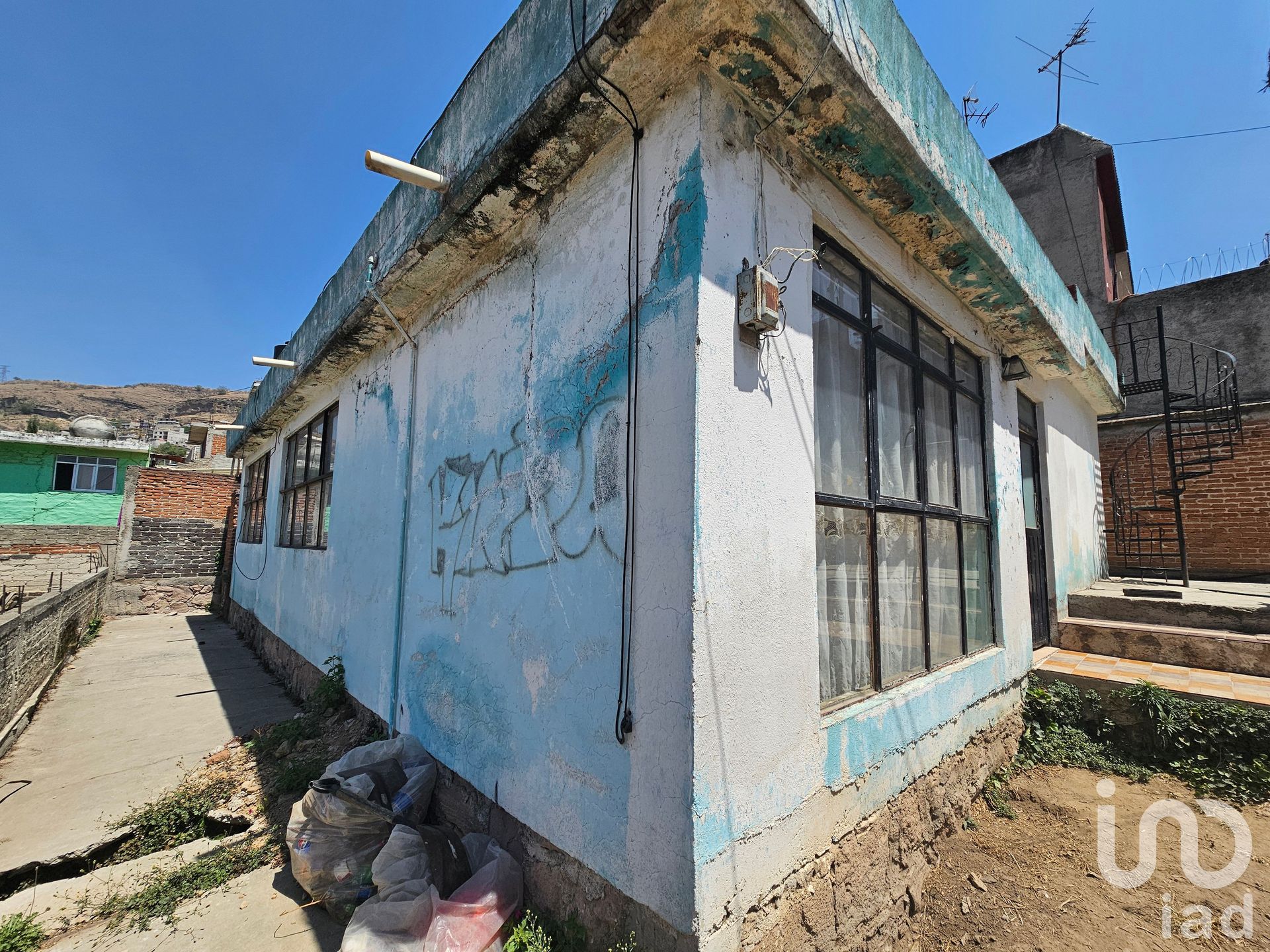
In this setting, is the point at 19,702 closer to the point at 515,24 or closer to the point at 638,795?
the point at 638,795

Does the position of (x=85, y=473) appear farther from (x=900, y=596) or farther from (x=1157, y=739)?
(x=1157, y=739)

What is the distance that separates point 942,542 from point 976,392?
1435 millimetres

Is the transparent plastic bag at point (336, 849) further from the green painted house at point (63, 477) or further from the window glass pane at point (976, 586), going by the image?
the green painted house at point (63, 477)

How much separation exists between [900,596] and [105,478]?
33.4 m

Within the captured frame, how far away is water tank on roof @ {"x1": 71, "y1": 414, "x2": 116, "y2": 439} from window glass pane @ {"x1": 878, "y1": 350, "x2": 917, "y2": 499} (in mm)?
33173

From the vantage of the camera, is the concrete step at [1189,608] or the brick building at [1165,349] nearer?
the concrete step at [1189,608]

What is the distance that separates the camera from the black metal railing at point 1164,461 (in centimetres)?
784

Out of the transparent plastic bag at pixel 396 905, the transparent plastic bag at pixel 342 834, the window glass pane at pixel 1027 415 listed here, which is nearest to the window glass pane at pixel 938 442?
the window glass pane at pixel 1027 415

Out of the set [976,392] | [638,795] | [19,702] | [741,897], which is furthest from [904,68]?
[19,702]

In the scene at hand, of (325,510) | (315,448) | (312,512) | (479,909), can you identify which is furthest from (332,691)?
(315,448)

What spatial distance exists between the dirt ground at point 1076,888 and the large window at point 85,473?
109 ft

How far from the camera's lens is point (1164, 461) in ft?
28.8

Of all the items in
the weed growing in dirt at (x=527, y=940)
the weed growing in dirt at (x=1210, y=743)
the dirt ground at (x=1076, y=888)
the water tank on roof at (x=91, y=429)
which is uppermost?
the water tank on roof at (x=91, y=429)

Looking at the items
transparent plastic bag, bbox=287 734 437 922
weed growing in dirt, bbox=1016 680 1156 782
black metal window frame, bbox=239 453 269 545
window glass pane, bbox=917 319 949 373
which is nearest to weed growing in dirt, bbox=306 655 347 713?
transparent plastic bag, bbox=287 734 437 922
